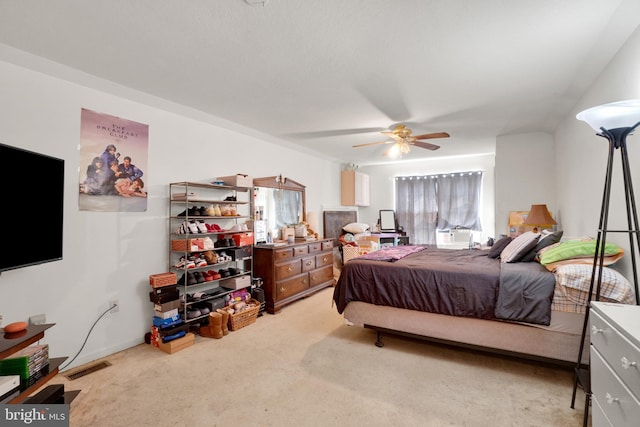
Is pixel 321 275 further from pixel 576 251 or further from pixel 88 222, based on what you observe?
pixel 576 251

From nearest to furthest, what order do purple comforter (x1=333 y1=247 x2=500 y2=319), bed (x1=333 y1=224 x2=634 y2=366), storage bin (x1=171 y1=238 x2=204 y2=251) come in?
bed (x1=333 y1=224 x2=634 y2=366) < purple comforter (x1=333 y1=247 x2=500 y2=319) < storage bin (x1=171 y1=238 x2=204 y2=251)

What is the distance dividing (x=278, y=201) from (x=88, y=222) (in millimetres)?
2477

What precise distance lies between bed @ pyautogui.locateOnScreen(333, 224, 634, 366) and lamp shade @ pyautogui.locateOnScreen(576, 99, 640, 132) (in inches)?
38.4

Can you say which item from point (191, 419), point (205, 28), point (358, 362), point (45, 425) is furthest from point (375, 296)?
point (205, 28)

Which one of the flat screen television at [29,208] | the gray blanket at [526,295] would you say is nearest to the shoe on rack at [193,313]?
the flat screen television at [29,208]

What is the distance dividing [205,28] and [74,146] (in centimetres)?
158

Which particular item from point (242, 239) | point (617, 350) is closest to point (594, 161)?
point (617, 350)

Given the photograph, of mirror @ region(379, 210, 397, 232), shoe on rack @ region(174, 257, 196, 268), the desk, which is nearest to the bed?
shoe on rack @ region(174, 257, 196, 268)

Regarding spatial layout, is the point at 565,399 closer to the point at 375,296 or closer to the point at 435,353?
the point at 435,353

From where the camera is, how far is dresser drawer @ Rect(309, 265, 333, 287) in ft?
15.0

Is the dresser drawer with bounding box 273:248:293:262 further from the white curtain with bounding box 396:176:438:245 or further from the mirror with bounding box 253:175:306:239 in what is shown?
the white curtain with bounding box 396:176:438:245

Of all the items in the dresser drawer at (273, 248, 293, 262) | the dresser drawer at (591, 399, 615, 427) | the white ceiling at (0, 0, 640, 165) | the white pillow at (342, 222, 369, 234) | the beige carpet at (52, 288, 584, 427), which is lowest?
the beige carpet at (52, 288, 584, 427)

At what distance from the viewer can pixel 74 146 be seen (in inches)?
97.5

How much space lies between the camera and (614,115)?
162cm
